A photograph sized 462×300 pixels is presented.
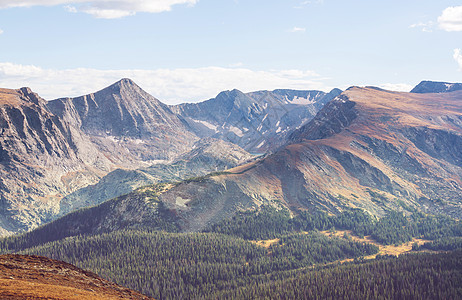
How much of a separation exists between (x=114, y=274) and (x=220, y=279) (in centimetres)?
5008

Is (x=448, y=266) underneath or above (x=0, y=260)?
underneath

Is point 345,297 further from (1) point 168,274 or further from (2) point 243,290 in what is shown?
(1) point 168,274

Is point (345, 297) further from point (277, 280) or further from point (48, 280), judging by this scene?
point (48, 280)

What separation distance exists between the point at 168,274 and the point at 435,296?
375 feet

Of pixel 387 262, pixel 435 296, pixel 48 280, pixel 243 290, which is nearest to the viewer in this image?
pixel 48 280

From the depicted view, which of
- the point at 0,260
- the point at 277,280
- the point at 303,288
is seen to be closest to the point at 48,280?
the point at 0,260

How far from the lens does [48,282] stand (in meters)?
61.2

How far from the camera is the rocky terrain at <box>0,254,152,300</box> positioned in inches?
2057

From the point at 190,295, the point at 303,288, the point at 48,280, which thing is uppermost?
the point at 48,280

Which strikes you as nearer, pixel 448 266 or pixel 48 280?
pixel 48 280

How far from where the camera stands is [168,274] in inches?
7603

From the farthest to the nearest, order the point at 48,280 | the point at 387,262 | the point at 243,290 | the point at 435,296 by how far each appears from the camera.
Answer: the point at 387,262 → the point at 243,290 → the point at 435,296 → the point at 48,280

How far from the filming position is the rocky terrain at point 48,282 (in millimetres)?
52250

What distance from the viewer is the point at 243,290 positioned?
172125 mm
